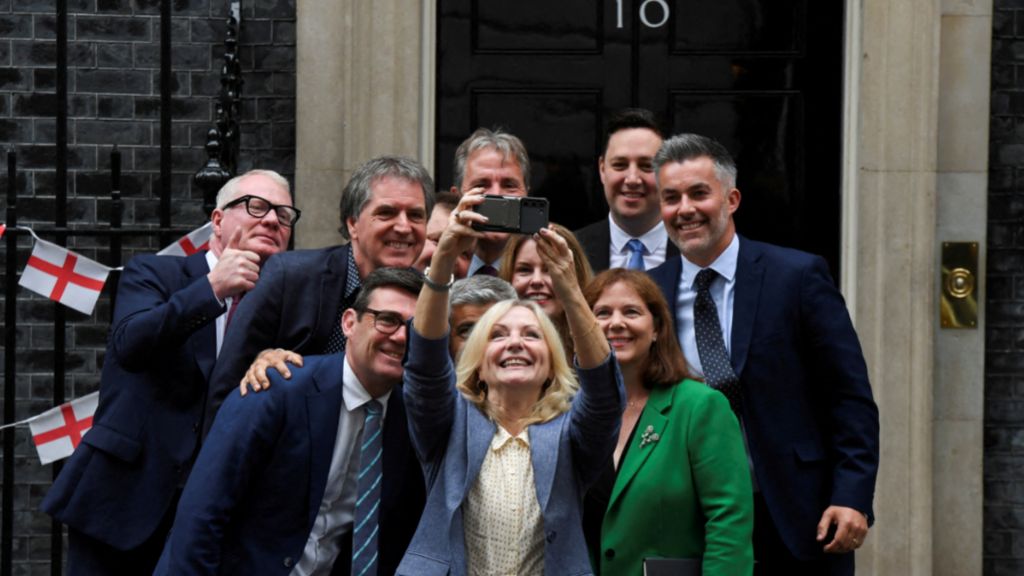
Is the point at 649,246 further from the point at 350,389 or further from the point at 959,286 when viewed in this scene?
the point at 959,286

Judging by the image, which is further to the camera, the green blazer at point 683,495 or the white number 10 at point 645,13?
the white number 10 at point 645,13

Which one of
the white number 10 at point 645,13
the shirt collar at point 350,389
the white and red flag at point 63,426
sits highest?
the white number 10 at point 645,13

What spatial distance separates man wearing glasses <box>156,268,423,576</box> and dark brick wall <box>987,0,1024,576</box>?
130 inches

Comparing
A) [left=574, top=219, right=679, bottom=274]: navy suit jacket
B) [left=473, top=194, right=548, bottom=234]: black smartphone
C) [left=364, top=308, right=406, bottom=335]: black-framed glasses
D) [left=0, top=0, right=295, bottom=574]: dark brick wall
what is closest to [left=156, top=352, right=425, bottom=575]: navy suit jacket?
[left=364, top=308, right=406, bottom=335]: black-framed glasses

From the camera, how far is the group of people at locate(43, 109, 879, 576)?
4941mm

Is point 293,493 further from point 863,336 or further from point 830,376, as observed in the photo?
point 863,336

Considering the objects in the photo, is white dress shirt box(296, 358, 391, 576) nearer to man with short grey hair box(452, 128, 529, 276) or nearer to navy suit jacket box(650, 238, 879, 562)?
man with short grey hair box(452, 128, 529, 276)

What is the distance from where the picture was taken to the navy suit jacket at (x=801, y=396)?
554 centimetres

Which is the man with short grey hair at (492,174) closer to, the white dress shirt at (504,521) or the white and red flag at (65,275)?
the white dress shirt at (504,521)

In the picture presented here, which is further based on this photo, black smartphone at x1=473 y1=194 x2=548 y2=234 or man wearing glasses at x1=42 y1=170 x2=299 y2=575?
man wearing glasses at x1=42 y1=170 x2=299 y2=575

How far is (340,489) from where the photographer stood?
519 cm

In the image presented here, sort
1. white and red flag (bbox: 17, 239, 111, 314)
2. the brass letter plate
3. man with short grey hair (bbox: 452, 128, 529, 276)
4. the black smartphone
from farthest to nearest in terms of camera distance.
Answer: the brass letter plate
white and red flag (bbox: 17, 239, 111, 314)
man with short grey hair (bbox: 452, 128, 529, 276)
the black smartphone

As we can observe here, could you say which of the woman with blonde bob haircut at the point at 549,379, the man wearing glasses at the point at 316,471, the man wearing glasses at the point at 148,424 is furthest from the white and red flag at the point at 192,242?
the woman with blonde bob haircut at the point at 549,379

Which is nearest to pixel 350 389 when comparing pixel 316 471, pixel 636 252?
pixel 316 471
